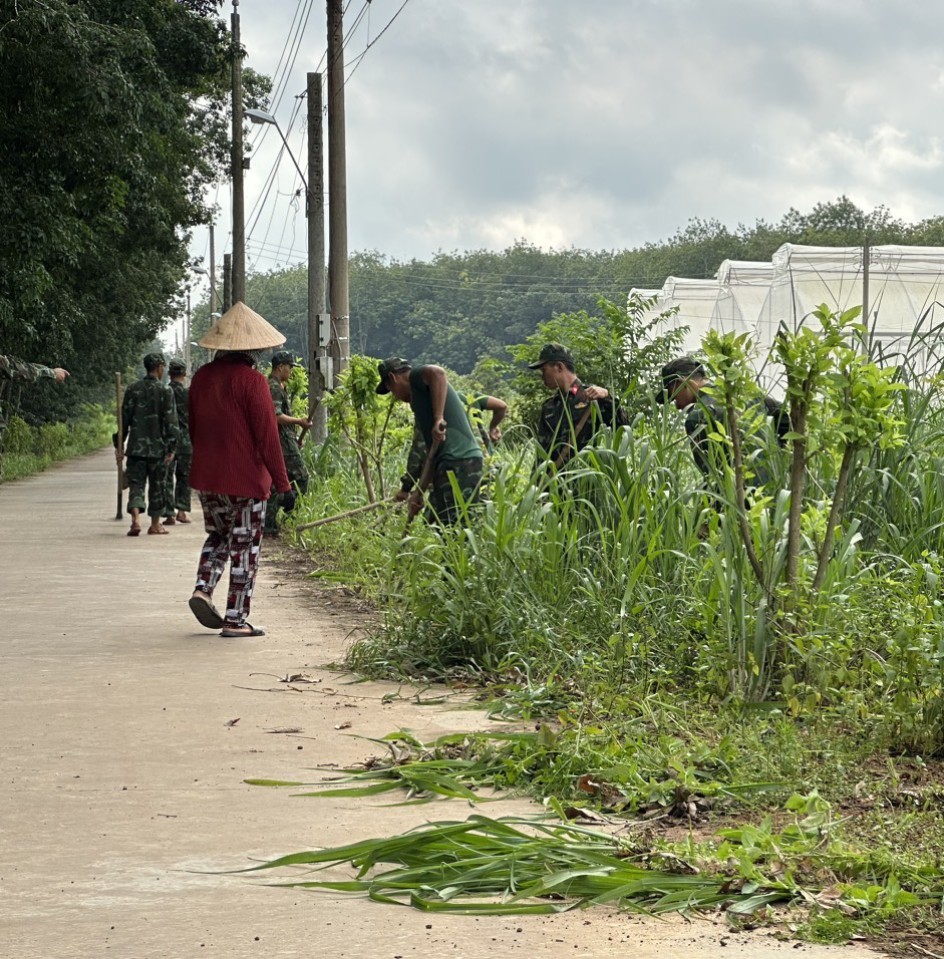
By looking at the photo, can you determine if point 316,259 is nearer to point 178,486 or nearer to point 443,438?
point 178,486

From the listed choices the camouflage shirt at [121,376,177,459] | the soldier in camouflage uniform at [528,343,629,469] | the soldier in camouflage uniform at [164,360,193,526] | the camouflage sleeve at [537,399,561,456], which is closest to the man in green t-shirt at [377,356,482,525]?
the camouflage sleeve at [537,399,561,456]

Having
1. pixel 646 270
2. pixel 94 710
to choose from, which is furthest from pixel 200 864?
pixel 646 270

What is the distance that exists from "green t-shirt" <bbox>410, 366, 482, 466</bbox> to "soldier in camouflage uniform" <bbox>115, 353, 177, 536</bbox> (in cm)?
739

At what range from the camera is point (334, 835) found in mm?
4934

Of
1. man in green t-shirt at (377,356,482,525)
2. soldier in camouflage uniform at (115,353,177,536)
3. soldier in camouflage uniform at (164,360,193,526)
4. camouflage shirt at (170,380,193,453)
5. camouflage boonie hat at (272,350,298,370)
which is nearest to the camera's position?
man in green t-shirt at (377,356,482,525)

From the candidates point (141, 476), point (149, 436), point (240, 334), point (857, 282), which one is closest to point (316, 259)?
point (149, 436)

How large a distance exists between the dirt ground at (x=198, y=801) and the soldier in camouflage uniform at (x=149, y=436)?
621 centimetres

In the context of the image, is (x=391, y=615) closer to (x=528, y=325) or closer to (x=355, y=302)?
(x=528, y=325)

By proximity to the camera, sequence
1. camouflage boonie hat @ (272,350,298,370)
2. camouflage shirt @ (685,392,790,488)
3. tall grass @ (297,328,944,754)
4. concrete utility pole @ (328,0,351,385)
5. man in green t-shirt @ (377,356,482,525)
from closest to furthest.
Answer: tall grass @ (297,328,944,754)
camouflage shirt @ (685,392,790,488)
man in green t-shirt @ (377,356,482,525)
camouflage boonie hat @ (272,350,298,370)
concrete utility pole @ (328,0,351,385)

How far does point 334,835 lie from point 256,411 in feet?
17.4

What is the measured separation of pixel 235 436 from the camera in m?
9.87

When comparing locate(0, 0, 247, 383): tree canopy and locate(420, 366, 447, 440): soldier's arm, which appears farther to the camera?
locate(0, 0, 247, 383): tree canopy

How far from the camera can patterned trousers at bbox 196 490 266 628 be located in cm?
980

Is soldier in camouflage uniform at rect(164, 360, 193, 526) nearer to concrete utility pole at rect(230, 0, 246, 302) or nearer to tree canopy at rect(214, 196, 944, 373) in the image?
concrete utility pole at rect(230, 0, 246, 302)
